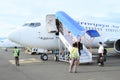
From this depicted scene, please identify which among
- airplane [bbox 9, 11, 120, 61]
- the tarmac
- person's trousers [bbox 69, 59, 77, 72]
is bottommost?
the tarmac

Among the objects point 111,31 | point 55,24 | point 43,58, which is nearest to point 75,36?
point 55,24

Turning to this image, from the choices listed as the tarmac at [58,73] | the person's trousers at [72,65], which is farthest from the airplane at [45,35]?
the person's trousers at [72,65]

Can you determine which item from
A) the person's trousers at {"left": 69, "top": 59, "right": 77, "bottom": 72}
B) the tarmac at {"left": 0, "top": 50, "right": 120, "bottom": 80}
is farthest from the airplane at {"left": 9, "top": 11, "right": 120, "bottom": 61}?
the person's trousers at {"left": 69, "top": 59, "right": 77, "bottom": 72}

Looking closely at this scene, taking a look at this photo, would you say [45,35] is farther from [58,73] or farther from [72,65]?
[58,73]

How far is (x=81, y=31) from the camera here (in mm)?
17844

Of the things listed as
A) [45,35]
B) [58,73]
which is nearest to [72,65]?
[58,73]

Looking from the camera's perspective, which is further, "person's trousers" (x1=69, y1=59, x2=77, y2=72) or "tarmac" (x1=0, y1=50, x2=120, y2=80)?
"person's trousers" (x1=69, y1=59, x2=77, y2=72)

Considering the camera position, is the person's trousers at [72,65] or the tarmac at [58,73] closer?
the tarmac at [58,73]

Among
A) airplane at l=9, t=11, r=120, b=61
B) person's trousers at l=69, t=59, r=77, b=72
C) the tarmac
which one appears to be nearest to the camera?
the tarmac

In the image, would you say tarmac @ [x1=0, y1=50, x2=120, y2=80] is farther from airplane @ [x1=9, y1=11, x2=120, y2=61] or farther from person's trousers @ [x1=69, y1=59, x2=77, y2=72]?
airplane @ [x1=9, y1=11, x2=120, y2=61]

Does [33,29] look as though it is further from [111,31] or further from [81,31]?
[111,31]

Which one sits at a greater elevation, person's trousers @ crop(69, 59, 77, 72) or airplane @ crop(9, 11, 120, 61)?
airplane @ crop(9, 11, 120, 61)

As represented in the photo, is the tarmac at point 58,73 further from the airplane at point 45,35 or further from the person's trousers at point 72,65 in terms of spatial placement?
the airplane at point 45,35

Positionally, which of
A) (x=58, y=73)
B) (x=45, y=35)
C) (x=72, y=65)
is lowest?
(x=58, y=73)
